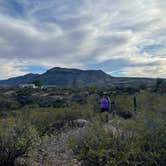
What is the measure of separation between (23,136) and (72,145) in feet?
12.3

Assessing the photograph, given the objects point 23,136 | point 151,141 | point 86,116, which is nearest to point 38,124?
point 23,136

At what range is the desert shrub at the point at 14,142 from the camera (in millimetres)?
11695

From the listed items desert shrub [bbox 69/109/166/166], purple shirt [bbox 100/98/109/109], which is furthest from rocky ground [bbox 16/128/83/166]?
purple shirt [bbox 100/98/109/109]

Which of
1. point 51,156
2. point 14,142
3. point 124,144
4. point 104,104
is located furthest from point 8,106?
point 124,144

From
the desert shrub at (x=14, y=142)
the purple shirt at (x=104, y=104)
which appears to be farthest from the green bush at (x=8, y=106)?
the desert shrub at (x=14, y=142)

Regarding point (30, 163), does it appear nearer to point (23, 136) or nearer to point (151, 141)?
point (23, 136)

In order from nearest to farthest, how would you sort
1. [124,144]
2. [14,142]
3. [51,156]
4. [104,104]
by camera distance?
[124,144], [14,142], [51,156], [104,104]

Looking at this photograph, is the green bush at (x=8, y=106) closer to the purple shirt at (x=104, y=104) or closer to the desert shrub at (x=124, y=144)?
the purple shirt at (x=104, y=104)

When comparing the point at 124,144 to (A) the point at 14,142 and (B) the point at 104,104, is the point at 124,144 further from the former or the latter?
(B) the point at 104,104

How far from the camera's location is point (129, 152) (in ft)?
25.3

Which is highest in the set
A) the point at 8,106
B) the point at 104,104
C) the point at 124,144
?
the point at 104,104

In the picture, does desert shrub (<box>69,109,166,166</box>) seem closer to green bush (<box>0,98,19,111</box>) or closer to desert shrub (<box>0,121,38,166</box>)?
desert shrub (<box>0,121,38,166</box>)

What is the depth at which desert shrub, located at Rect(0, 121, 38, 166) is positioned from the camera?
11695 mm

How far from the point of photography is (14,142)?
11.8m
